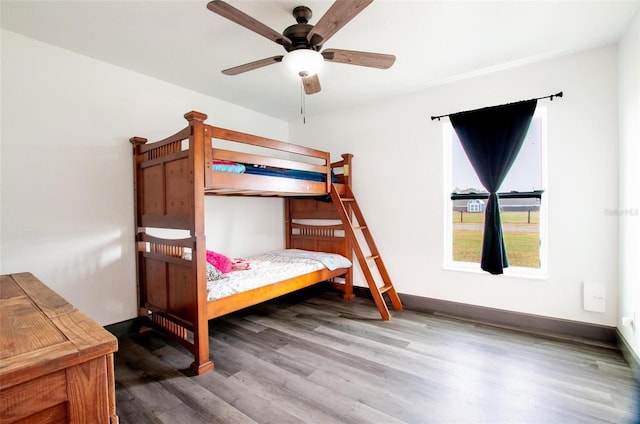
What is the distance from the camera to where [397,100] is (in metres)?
3.32

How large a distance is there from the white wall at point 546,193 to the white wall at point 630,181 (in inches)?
4.8

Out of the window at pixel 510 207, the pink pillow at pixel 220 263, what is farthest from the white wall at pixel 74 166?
the window at pixel 510 207

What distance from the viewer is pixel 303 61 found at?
5.77ft

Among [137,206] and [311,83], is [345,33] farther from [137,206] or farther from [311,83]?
[137,206]

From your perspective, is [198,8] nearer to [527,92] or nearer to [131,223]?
[131,223]

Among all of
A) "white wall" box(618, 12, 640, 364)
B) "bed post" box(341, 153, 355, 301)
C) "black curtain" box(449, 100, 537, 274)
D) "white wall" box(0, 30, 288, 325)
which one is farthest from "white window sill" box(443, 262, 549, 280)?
"white wall" box(0, 30, 288, 325)

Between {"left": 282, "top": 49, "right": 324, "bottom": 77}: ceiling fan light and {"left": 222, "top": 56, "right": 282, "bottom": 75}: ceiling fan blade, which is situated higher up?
{"left": 222, "top": 56, "right": 282, "bottom": 75}: ceiling fan blade

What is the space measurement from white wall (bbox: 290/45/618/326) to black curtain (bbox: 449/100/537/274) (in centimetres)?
14

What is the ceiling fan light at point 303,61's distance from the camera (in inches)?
68.2

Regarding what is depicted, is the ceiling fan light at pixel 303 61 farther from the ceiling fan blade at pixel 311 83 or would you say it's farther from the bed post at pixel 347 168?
the bed post at pixel 347 168

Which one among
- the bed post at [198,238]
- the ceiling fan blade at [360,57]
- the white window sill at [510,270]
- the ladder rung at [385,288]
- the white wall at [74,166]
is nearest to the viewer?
the ceiling fan blade at [360,57]

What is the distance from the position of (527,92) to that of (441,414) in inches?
105

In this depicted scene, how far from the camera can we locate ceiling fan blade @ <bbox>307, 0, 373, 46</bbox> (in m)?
1.42

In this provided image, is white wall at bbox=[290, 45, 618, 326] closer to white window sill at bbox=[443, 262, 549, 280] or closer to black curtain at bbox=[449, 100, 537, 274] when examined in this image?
white window sill at bbox=[443, 262, 549, 280]
